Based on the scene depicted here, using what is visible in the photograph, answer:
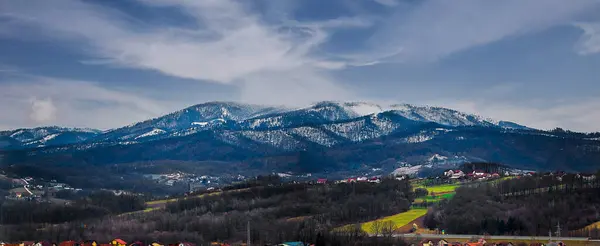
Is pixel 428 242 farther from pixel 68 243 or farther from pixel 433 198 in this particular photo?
pixel 433 198

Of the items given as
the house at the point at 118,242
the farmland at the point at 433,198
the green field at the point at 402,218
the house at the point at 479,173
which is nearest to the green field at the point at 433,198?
the farmland at the point at 433,198

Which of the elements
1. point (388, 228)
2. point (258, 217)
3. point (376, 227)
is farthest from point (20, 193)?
point (388, 228)

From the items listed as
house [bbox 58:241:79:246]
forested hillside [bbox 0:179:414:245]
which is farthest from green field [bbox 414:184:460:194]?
house [bbox 58:241:79:246]

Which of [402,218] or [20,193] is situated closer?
[402,218]

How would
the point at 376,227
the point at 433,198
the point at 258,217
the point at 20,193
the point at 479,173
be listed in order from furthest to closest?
the point at 479,173 → the point at 20,193 → the point at 433,198 → the point at 258,217 → the point at 376,227

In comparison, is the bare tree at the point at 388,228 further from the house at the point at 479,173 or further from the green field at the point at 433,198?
the house at the point at 479,173

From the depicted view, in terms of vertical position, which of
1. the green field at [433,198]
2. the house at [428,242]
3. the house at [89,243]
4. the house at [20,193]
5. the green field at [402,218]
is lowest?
the house at [428,242]

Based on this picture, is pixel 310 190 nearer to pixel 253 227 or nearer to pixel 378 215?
pixel 378 215

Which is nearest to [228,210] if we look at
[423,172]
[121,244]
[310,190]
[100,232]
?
[310,190]

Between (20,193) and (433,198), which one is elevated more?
(20,193)

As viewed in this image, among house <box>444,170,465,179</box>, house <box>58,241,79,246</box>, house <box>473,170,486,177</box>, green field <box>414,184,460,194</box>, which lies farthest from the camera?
house <box>444,170,465,179</box>

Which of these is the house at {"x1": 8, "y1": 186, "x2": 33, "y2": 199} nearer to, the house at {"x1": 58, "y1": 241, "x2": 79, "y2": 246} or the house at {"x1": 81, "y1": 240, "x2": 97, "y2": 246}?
the house at {"x1": 81, "y1": 240, "x2": 97, "y2": 246}
